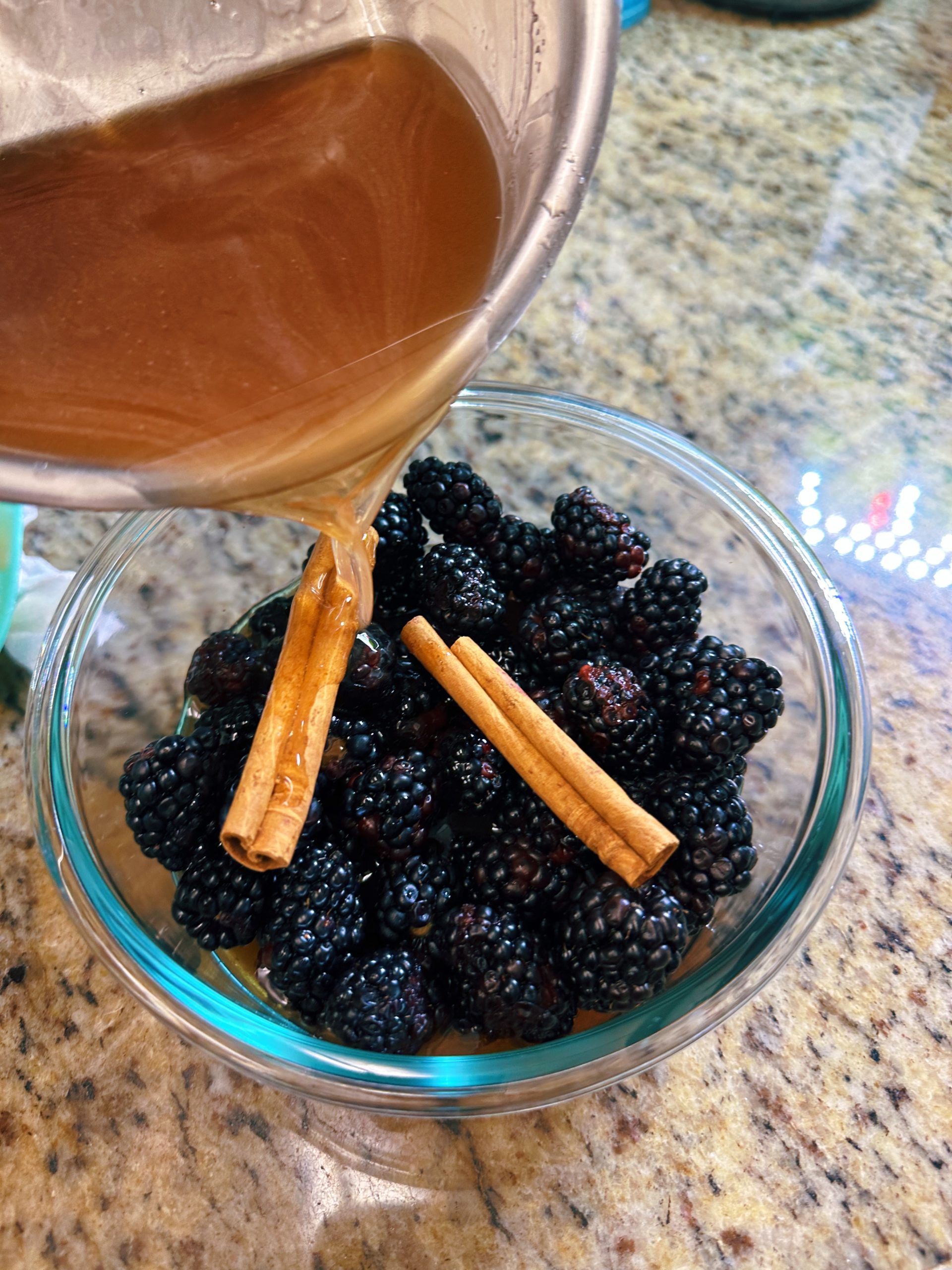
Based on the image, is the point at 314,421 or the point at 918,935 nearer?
the point at 314,421

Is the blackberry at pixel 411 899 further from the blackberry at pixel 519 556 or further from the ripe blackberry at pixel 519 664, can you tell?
the blackberry at pixel 519 556

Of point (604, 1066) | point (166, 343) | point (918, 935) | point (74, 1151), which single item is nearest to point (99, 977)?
point (74, 1151)

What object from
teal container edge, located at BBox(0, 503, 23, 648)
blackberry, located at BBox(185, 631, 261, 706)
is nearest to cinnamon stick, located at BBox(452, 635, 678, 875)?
blackberry, located at BBox(185, 631, 261, 706)

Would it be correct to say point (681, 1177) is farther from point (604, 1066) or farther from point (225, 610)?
point (225, 610)

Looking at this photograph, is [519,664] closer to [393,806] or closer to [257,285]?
[393,806]

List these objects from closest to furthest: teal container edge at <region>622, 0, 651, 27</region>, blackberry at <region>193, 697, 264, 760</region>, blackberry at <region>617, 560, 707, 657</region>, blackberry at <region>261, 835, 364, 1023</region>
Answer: blackberry at <region>261, 835, 364, 1023</region>
blackberry at <region>193, 697, 264, 760</region>
blackberry at <region>617, 560, 707, 657</region>
teal container edge at <region>622, 0, 651, 27</region>

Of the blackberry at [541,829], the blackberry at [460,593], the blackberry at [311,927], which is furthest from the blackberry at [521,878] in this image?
the blackberry at [460,593]

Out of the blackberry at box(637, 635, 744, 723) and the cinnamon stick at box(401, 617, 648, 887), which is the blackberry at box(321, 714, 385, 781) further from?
the blackberry at box(637, 635, 744, 723)
